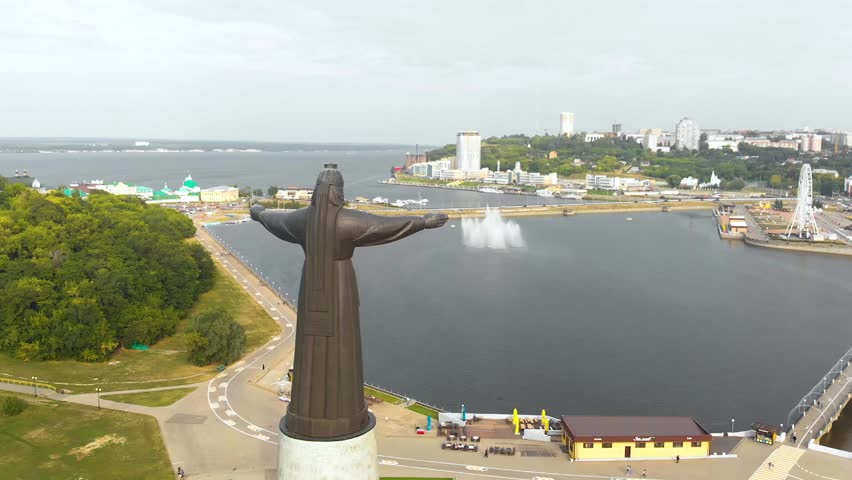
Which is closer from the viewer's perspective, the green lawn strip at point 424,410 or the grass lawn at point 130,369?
the green lawn strip at point 424,410

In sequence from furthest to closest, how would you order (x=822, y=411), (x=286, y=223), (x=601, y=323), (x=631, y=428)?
(x=601, y=323), (x=822, y=411), (x=631, y=428), (x=286, y=223)

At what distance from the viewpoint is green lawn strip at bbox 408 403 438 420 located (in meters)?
17.7

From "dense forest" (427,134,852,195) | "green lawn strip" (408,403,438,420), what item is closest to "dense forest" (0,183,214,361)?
"green lawn strip" (408,403,438,420)

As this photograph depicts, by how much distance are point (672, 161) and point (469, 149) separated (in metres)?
36.7

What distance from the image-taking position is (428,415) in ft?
57.5

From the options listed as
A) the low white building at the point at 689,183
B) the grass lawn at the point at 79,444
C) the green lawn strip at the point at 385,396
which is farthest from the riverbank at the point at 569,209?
the grass lawn at the point at 79,444

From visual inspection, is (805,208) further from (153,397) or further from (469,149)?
(469,149)

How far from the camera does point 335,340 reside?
6016 millimetres

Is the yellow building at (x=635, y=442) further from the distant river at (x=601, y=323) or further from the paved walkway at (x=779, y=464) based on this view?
the distant river at (x=601, y=323)

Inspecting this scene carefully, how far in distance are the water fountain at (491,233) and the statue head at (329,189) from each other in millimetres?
46139

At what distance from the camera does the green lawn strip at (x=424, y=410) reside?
1773 cm

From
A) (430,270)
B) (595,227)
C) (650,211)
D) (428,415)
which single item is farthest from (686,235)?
(428,415)

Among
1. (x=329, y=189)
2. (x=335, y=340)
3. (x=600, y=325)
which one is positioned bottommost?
(x=600, y=325)

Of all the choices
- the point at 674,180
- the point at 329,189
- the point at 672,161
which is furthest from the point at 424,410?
the point at 672,161
